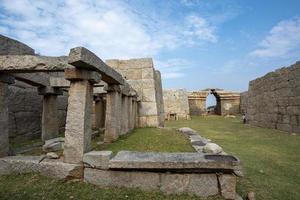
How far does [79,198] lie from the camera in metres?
3.04

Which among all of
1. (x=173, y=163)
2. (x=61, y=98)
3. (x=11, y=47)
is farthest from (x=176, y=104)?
(x=173, y=163)

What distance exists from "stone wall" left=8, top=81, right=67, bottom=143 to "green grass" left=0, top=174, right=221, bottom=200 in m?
3.76

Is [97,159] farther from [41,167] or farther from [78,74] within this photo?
[78,74]

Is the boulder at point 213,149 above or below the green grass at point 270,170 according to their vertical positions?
above

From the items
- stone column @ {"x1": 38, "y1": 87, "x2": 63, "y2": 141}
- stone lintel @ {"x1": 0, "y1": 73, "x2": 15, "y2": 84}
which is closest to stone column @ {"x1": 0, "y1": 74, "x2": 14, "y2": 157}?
stone lintel @ {"x1": 0, "y1": 73, "x2": 15, "y2": 84}

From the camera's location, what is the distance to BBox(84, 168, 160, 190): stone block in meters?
3.28

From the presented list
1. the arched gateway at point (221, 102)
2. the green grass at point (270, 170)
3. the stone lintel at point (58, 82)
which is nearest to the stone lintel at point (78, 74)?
the green grass at point (270, 170)

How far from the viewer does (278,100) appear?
1165 cm

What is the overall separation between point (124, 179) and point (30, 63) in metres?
2.55

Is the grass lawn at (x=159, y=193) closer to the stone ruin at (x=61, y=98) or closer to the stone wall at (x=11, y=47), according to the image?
the stone ruin at (x=61, y=98)

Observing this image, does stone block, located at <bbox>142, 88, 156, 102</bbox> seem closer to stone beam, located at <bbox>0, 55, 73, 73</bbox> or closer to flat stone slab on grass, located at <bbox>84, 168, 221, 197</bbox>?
stone beam, located at <bbox>0, 55, 73, 73</bbox>

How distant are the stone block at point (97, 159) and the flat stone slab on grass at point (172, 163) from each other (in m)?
0.09

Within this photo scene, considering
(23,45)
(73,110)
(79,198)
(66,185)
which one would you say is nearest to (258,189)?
(79,198)

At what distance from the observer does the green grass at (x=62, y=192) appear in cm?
308
